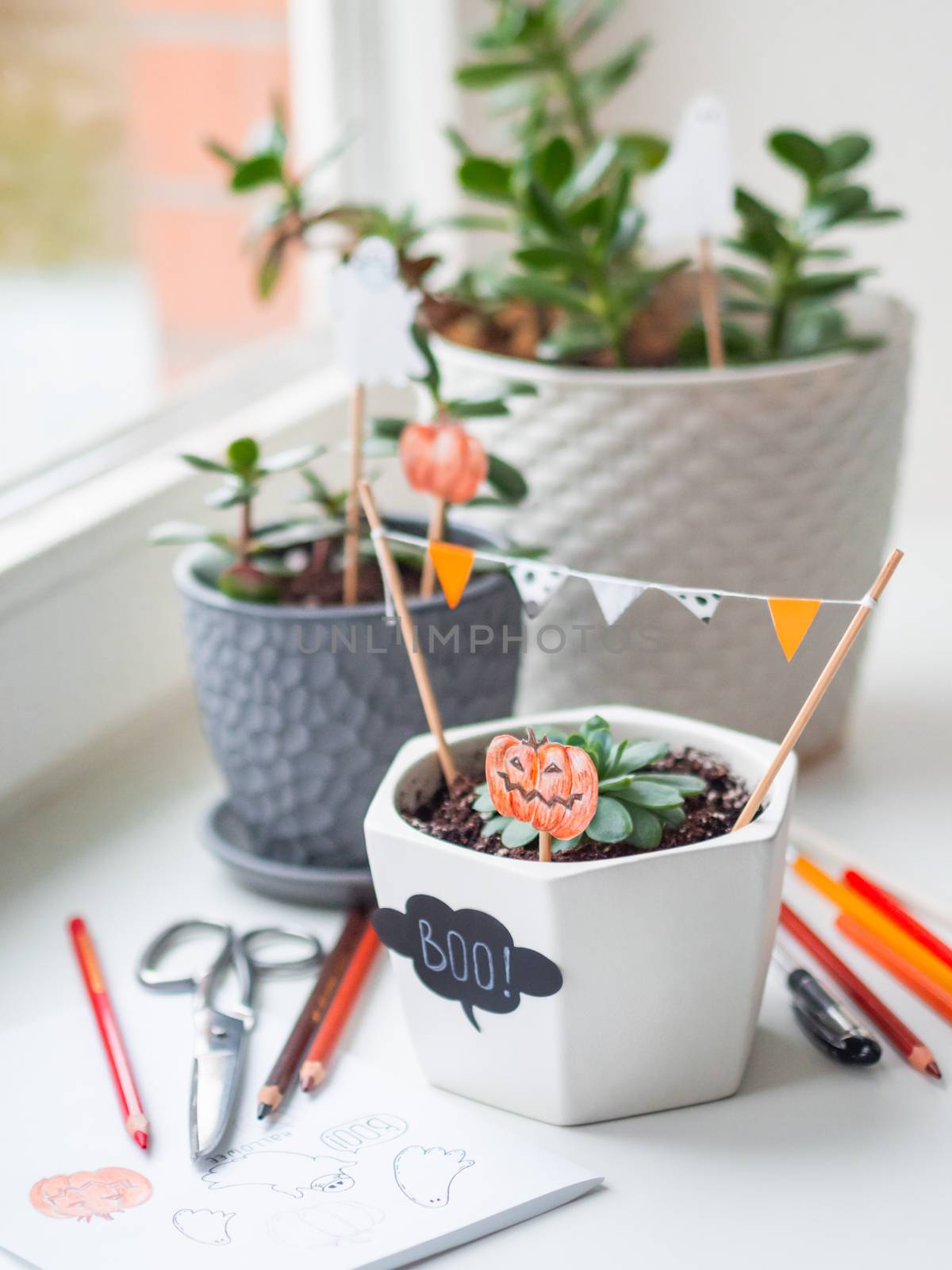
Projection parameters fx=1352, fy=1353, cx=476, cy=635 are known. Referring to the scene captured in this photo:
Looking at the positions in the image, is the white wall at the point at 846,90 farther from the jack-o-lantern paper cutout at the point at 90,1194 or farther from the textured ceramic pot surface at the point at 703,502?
the jack-o-lantern paper cutout at the point at 90,1194

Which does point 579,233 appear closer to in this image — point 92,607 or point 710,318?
point 710,318

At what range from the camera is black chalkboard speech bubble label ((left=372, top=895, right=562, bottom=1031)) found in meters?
0.44

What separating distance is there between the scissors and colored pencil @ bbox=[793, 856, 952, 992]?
8.5 inches

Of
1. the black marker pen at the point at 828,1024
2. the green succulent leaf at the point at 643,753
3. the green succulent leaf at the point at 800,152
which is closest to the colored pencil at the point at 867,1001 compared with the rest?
the black marker pen at the point at 828,1024

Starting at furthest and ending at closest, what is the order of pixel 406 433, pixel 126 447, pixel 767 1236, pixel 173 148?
pixel 173 148 < pixel 126 447 < pixel 406 433 < pixel 767 1236

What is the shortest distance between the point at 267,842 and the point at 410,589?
5.2 inches

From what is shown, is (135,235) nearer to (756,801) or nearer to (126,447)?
(126,447)

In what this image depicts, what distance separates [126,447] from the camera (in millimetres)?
815

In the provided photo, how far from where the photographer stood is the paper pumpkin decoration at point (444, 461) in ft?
1.75

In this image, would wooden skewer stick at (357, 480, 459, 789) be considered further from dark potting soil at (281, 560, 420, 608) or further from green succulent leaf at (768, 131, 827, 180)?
green succulent leaf at (768, 131, 827, 180)

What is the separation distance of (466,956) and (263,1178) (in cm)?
10

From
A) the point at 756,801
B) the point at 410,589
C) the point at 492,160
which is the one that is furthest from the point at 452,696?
the point at 492,160

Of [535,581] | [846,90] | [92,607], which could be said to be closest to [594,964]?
[535,581]

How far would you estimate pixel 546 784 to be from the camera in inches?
16.8
